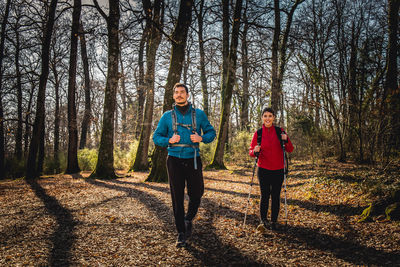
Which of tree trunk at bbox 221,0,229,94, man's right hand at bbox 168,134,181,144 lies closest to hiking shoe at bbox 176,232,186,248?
man's right hand at bbox 168,134,181,144

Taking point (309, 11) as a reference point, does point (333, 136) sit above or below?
below

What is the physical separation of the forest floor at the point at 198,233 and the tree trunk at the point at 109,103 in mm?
2738

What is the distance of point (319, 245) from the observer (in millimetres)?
3145

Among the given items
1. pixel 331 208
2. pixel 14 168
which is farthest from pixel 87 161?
pixel 331 208

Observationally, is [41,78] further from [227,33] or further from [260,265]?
[260,265]

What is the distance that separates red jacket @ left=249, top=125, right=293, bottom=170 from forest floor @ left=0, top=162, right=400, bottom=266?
1.04 meters

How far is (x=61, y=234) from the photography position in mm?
3617

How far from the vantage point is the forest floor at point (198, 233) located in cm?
284

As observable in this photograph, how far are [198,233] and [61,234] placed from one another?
209cm

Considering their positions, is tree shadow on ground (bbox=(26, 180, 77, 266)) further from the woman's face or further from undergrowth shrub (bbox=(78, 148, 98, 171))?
undergrowth shrub (bbox=(78, 148, 98, 171))

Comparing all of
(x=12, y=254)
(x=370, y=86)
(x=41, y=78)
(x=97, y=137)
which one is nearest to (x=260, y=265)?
(x=12, y=254)

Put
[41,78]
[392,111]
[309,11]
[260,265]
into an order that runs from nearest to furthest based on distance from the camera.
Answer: [260,265] → [392,111] → [41,78] → [309,11]

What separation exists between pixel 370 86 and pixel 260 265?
7.33 metres

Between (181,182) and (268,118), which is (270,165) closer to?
(268,118)
